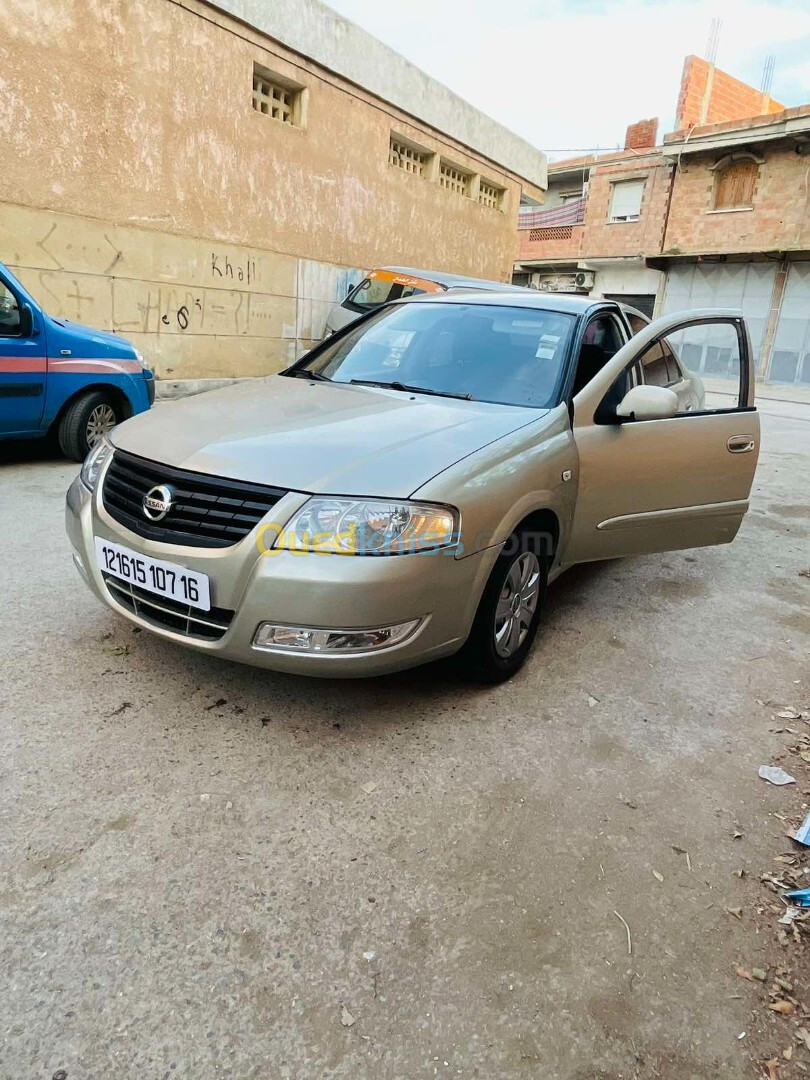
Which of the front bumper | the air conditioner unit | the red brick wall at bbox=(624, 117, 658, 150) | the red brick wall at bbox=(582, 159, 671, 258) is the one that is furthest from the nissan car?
the red brick wall at bbox=(624, 117, 658, 150)

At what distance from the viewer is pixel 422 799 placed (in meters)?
2.23

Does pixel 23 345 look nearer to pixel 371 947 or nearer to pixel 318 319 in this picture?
pixel 371 947

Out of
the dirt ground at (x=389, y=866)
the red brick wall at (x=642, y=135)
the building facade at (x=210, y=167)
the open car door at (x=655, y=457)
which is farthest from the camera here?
the red brick wall at (x=642, y=135)

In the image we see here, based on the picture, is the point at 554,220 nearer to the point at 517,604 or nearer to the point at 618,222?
the point at 618,222

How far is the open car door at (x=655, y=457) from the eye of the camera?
3262 mm

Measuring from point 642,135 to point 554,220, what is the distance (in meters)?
4.24

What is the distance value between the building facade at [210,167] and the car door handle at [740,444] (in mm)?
7892

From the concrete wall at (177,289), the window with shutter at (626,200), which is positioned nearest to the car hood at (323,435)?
the concrete wall at (177,289)

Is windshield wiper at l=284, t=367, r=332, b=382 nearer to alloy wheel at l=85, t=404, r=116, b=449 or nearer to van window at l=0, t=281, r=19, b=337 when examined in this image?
van window at l=0, t=281, r=19, b=337

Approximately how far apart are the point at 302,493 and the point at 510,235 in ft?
56.9

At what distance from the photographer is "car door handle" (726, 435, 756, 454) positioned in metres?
3.88

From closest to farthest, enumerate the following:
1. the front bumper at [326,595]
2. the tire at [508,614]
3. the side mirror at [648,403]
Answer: the front bumper at [326,595], the tire at [508,614], the side mirror at [648,403]

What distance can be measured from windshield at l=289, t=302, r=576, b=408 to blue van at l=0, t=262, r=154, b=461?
2.68 meters

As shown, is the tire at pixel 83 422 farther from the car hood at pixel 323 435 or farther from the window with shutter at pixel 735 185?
the window with shutter at pixel 735 185
